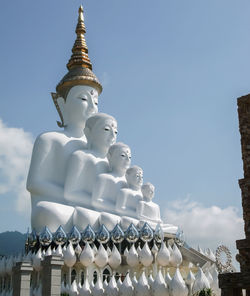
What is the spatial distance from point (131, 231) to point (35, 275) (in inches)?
185

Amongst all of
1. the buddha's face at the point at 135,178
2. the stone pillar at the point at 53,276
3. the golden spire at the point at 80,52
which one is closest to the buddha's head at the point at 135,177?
the buddha's face at the point at 135,178

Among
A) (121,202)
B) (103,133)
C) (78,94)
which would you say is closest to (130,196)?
(121,202)

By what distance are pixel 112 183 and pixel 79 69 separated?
312 inches

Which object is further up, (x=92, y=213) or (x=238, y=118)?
(x=92, y=213)

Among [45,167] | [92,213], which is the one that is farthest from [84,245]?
[45,167]

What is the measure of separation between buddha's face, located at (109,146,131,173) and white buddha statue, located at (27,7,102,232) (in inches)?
88.9

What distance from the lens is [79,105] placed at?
26141mm

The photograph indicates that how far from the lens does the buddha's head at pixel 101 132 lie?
24.4 m

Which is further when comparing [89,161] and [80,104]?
[80,104]

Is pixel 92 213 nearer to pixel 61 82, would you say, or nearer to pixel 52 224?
pixel 52 224

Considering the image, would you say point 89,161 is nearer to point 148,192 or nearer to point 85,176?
point 85,176

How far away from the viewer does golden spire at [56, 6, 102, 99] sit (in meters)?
26.7

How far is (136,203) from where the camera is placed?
2309 cm

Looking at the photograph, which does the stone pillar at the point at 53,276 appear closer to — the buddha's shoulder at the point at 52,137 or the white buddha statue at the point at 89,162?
the white buddha statue at the point at 89,162
